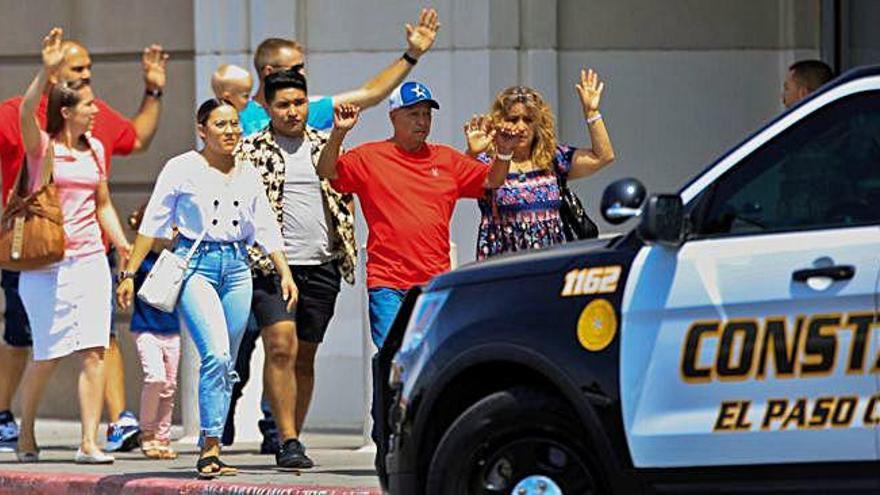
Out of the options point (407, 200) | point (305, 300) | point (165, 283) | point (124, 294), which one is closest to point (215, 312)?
point (165, 283)

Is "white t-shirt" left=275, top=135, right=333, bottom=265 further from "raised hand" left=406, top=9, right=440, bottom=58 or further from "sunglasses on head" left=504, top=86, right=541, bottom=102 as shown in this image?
"sunglasses on head" left=504, top=86, right=541, bottom=102

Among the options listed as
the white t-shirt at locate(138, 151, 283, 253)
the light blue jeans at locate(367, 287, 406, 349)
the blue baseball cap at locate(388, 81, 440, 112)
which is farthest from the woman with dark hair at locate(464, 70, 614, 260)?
the white t-shirt at locate(138, 151, 283, 253)

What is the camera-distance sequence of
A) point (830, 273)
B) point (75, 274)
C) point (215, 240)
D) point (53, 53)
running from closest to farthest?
1. point (830, 273)
2. point (215, 240)
3. point (53, 53)
4. point (75, 274)

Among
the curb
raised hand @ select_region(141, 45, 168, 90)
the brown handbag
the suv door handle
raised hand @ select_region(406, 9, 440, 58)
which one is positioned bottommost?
the curb

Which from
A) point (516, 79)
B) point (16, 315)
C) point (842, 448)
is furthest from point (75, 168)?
Result: point (842, 448)

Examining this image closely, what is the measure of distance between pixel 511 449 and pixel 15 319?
18.4ft

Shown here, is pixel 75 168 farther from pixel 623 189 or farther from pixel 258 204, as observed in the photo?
pixel 623 189

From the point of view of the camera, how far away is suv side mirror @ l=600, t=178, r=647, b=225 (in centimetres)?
786

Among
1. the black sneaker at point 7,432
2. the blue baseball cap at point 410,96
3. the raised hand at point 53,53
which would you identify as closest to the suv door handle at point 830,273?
the blue baseball cap at point 410,96

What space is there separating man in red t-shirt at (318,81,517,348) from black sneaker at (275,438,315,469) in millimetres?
838

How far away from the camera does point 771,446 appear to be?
24.6ft

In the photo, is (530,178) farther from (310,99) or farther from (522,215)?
(310,99)

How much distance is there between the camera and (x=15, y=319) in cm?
1307

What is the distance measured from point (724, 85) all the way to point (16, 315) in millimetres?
4458
